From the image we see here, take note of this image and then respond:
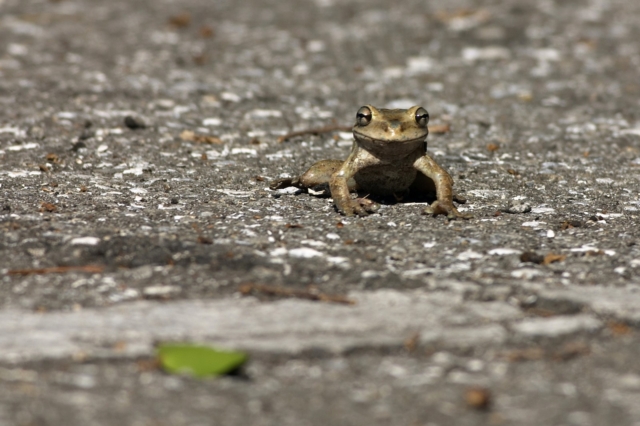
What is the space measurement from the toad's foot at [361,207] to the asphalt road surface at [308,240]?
2.1 inches

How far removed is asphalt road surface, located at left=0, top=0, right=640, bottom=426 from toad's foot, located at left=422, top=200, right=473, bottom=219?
0.16 ft

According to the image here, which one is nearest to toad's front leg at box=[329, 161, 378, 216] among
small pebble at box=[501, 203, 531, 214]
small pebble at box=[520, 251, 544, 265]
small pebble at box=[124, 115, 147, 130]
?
small pebble at box=[501, 203, 531, 214]

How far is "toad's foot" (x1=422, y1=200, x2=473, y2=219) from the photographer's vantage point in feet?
13.5

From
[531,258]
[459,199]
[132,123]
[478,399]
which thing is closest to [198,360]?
[478,399]

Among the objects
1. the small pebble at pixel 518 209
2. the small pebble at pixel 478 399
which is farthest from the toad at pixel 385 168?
the small pebble at pixel 478 399

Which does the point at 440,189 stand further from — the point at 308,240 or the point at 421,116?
the point at 308,240

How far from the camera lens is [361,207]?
4.20 metres

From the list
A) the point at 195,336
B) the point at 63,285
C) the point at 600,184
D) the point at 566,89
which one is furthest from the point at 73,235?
the point at 566,89

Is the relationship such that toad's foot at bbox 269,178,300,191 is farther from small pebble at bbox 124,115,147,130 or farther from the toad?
small pebble at bbox 124,115,147,130

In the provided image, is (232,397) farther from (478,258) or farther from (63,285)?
(478,258)

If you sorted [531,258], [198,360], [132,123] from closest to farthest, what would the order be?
[198,360] → [531,258] → [132,123]

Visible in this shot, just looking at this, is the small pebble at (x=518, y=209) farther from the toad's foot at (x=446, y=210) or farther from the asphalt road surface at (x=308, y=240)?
the toad's foot at (x=446, y=210)

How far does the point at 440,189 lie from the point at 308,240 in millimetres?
894

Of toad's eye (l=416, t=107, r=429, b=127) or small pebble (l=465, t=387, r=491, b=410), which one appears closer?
small pebble (l=465, t=387, r=491, b=410)
